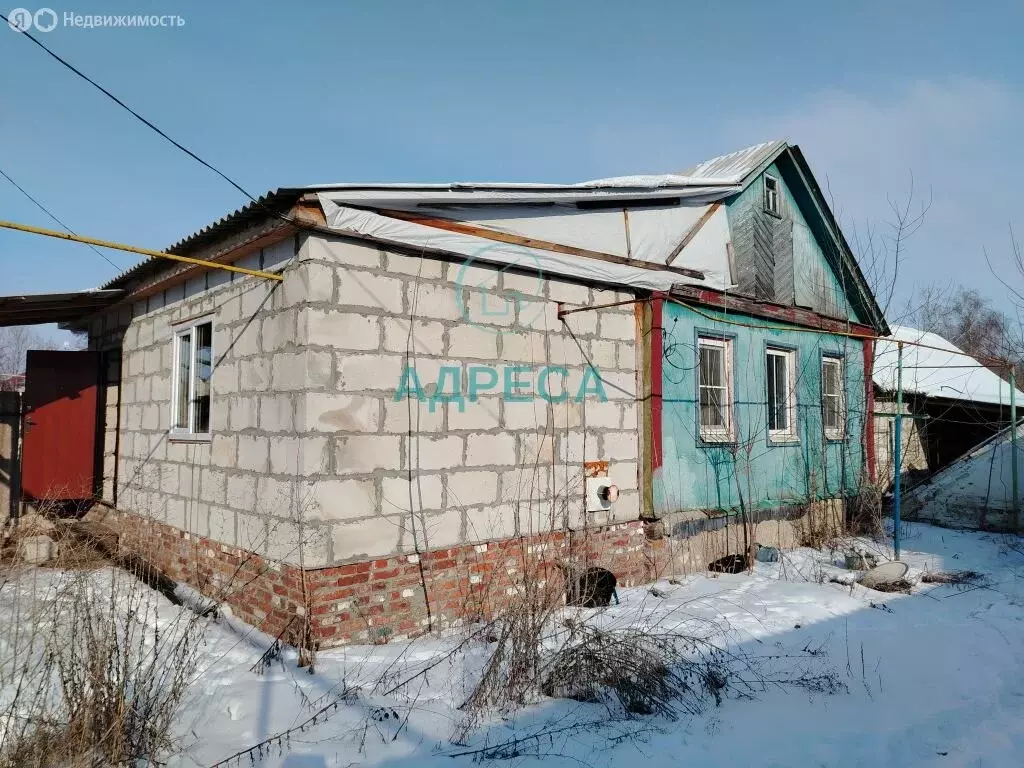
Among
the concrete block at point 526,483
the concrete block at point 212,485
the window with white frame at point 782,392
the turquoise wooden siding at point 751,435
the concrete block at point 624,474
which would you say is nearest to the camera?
the concrete block at point 212,485

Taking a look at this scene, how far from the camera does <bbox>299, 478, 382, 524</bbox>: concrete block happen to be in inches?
209

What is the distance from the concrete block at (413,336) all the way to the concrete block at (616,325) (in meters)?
2.08

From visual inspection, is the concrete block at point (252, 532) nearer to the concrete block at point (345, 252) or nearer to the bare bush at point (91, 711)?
the bare bush at point (91, 711)

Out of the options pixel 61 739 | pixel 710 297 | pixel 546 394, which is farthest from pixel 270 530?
pixel 710 297

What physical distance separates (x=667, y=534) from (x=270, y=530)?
4.27 m

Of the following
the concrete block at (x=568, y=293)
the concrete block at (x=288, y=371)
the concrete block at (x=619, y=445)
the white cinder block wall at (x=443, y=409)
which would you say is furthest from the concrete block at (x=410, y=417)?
the concrete block at (x=619, y=445)

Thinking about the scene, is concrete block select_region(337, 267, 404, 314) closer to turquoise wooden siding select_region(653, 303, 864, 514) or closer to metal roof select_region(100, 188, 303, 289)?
metal roof select_region(100, 188, 303, 289)

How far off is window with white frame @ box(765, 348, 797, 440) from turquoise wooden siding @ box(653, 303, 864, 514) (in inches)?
4.4

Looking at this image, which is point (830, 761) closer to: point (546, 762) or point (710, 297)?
point (546, 762)

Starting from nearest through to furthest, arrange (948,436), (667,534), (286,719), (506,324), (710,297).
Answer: (286,719) < (506,324) < (667,534) < (710,297) < (948,436)

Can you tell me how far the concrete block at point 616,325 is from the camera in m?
7.51

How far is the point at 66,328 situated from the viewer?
1073 cm

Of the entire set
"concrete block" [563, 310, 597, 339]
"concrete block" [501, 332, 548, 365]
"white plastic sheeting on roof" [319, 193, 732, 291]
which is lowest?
"concrete block" [501, 332, 548, 365]

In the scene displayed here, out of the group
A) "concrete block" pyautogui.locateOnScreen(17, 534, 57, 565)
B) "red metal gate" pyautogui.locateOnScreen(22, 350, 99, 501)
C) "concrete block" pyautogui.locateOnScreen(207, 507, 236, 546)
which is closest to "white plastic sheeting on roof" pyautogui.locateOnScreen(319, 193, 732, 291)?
"concrete block" pyautogui.locateOnScreen(207, 507, 236, 546)
